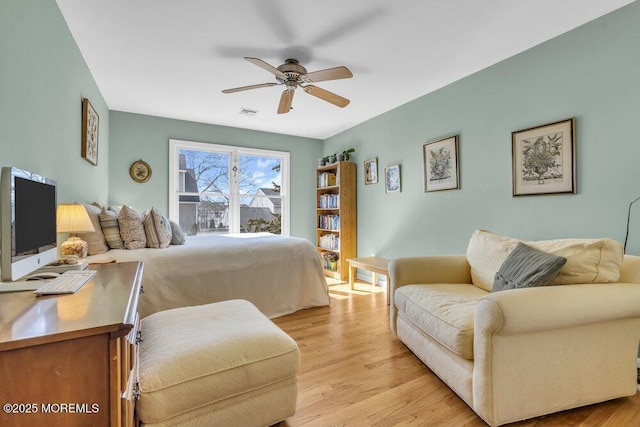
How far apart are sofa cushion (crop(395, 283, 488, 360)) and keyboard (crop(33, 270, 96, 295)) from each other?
174 cm

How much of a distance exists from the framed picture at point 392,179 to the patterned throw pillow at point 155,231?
268 centimetres

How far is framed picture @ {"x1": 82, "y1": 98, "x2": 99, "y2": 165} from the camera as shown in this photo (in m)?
2.55

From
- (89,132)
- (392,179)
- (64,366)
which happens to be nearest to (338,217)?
(392,179)

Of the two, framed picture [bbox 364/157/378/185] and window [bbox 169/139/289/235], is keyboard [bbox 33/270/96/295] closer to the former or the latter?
window [bbox 169/139/289/235]

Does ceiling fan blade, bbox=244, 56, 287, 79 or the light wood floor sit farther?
ceiling fan blade, bbox=244, 56, 287, 79

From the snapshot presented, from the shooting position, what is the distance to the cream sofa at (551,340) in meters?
1.40

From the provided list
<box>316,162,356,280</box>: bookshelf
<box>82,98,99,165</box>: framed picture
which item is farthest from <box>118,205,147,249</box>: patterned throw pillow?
<box>316,162,356,280</box>: bookshelf

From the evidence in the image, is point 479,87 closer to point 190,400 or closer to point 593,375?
point 593,375

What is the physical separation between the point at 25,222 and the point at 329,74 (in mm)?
2033

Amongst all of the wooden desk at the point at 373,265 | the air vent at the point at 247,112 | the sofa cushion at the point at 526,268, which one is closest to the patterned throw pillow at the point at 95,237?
the air vent at the point at 247,112

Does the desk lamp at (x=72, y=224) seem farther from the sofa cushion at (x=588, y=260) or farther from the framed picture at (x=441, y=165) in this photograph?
the framed picture at (x=441, y=165)

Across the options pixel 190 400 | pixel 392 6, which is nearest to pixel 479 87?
pixel 392 6

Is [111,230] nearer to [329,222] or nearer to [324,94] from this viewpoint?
[324,94]

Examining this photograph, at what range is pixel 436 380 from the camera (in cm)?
186
